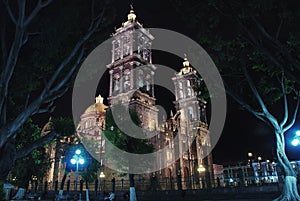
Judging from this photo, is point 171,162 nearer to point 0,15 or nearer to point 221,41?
point 221,41

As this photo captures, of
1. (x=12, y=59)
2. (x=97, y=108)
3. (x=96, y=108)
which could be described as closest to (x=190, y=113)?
(x=97, y=108)

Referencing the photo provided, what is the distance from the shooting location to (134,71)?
49.6 metres

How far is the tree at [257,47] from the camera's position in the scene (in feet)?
30.8

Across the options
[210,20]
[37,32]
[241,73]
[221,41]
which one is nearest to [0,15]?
[37,32]

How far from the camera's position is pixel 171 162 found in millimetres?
48469

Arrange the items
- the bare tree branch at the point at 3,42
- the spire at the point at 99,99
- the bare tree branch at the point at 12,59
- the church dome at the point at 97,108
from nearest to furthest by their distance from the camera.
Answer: the bare tree branch at the point at 12,59 → the bare tree branch at the point at 3,42 → the church dome at the point at 97,108 → the spire at the point at 99,99

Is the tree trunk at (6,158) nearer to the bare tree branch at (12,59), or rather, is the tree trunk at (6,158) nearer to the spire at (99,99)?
the bare tree branch at (12,59)

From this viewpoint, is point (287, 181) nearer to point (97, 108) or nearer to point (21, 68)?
point (21, 68)

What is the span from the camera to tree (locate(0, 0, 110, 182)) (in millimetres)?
8594

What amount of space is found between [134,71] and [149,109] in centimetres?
804

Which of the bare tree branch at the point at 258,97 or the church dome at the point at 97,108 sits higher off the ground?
the church dome at the point at 97,108

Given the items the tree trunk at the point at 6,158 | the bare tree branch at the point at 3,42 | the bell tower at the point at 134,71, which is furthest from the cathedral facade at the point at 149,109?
the bare tree branch at the point at 3,42

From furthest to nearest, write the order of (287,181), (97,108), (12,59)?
Answer: (97,108), (287,181), (12,59)

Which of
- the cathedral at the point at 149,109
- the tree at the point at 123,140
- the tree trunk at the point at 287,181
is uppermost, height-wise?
the cathedral at the point at 149,109
